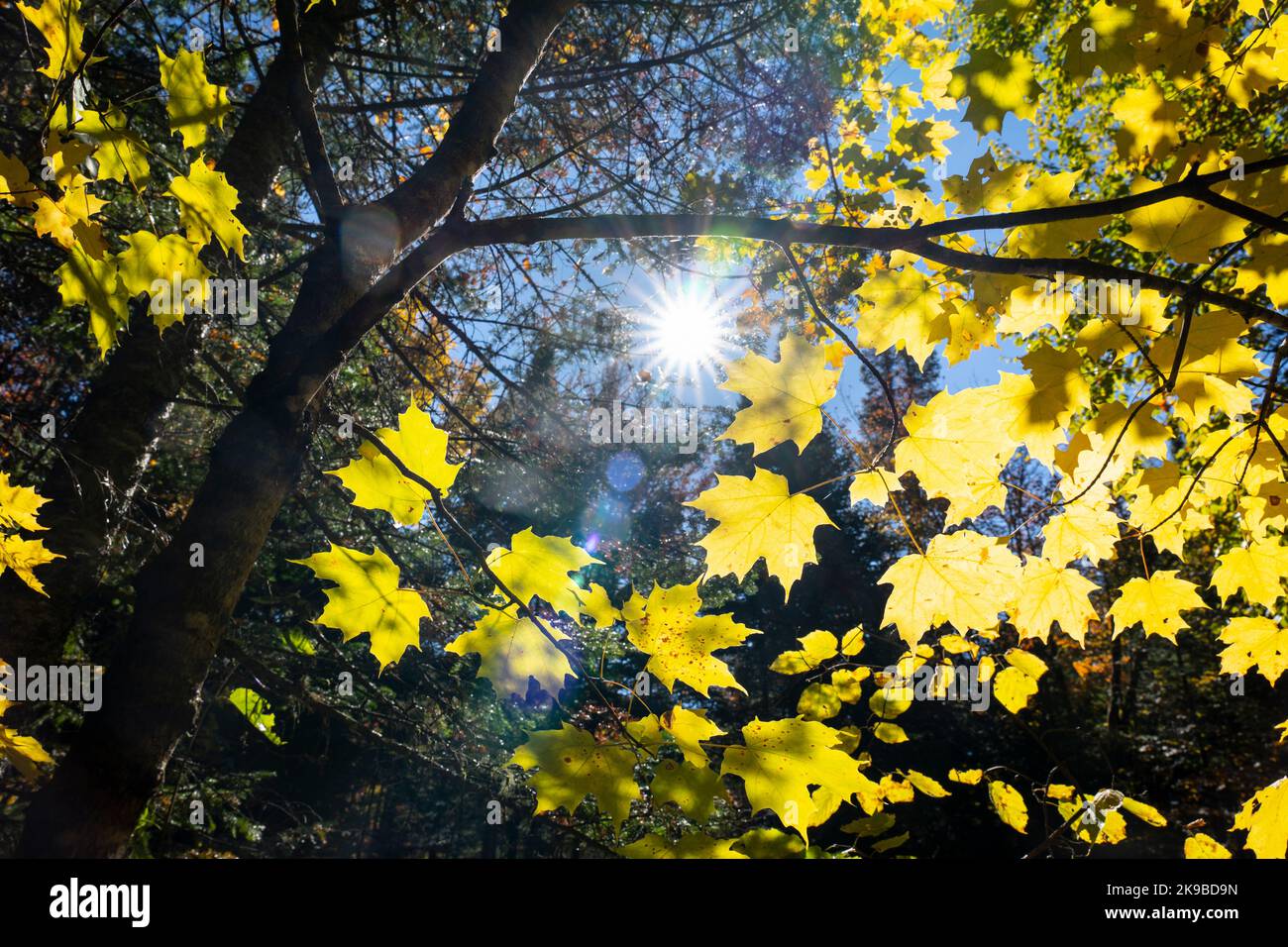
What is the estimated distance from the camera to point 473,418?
5.43 meters

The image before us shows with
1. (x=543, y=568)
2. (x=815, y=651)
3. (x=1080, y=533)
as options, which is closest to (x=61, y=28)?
(x=543, y=568)

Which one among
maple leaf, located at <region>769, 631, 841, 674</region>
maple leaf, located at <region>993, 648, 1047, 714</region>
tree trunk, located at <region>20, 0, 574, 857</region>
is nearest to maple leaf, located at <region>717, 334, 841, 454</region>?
tree trunk, located at <region>20, 0, 574, 857</region>

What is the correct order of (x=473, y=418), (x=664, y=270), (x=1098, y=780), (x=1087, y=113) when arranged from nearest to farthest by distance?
(x=664, y=270), (x=473, y=418), (x=1087, y=113), (x=1098, y=780)

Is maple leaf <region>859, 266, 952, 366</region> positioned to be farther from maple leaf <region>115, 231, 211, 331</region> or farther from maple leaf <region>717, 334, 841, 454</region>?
maple leaf <region>115, 231, 211, 331</region>

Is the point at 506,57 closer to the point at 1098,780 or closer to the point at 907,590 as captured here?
the point at 907,590

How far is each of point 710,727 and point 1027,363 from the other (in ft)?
2.80

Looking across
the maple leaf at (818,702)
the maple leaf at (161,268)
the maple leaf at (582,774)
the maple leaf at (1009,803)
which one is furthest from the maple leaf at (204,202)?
the maple leaf at (1009,803)

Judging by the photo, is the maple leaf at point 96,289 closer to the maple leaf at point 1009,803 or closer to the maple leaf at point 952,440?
the maple leaf at point 952,440

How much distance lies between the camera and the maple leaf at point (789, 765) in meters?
1.05

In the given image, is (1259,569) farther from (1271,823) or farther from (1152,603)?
(1271,823)

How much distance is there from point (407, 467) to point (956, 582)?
1070mm

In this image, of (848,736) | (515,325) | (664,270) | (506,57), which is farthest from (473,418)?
(848,736)

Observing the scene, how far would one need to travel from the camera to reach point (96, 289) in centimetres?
141

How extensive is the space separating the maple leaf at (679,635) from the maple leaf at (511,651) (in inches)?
6.0
